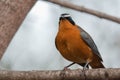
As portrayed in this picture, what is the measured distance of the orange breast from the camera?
4152 millimetres

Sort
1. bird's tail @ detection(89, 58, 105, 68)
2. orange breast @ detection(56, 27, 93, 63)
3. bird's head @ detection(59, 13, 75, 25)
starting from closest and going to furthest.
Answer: orange breast @ detection(56, 27, 93, 63) → bird's head @ detection(59, 13, 75, 25) → bird's tail @ detection(89, 58, 105, 68)

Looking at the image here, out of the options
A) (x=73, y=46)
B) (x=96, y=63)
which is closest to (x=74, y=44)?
(x=73, y=46)

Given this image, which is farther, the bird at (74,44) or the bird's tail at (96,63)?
the bird's tail at (96,63)

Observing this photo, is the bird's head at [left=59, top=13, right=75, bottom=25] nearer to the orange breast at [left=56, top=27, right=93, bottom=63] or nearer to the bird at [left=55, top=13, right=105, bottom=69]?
the bird at [left=55, top=13, right=105, bottom=69]

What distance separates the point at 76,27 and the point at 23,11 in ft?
3.03

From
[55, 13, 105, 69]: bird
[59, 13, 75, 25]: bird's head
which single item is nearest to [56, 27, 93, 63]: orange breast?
[55, 13, 105, 69]: bird

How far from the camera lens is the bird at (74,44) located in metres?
4.16

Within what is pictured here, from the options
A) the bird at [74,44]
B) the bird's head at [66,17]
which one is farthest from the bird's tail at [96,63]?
the bird's head at [66,17]

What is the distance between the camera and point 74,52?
4168mm

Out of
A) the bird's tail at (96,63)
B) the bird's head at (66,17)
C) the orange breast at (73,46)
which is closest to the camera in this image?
the orange breast at (73,46)

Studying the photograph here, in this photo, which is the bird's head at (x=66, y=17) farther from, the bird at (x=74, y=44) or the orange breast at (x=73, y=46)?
the orange breast at (x=73, y=46)

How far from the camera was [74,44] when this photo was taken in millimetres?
4156

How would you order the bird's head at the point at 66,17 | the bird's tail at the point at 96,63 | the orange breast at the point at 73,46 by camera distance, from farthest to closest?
the bird's tail at the point at 96,63
the bird's head at the point at 66,17
the orange breast at the point at 73,46

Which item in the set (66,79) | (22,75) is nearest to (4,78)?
(22,75)
